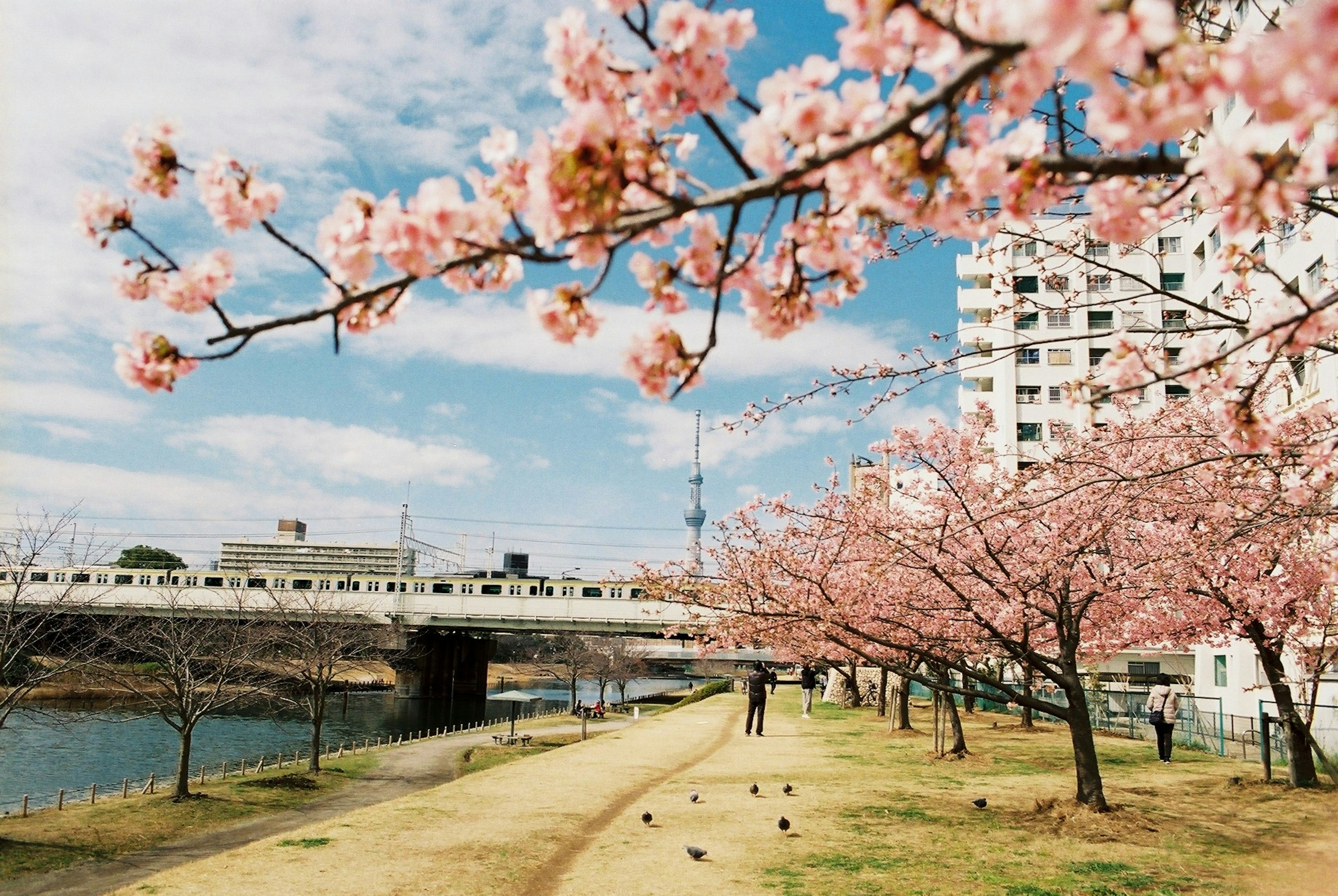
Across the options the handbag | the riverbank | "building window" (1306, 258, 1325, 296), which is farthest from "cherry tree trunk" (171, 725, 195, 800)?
"building window" (1306, 258, 1325, 296)

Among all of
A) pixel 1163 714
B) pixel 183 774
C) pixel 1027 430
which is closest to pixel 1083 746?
pixel 1163 714

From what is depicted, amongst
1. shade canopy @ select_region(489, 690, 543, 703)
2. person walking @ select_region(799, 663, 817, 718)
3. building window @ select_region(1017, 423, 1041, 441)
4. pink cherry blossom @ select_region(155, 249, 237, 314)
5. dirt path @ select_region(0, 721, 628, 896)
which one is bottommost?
shade canopy @ select_region(489, 690, 543, 703)

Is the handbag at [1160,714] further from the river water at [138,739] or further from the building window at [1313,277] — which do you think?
the river water at [138,739]

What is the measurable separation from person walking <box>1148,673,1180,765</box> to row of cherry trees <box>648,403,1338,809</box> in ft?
7.83

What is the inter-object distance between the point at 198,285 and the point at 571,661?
177ft

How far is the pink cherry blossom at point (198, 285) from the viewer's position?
3.56 meters

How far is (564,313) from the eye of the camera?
3357 millimetres

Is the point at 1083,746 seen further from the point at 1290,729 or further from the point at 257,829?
the point at 257,829

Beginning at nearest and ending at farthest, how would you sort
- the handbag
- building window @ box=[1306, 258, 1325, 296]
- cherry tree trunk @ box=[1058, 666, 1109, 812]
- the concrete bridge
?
cherry tree trunk @ box=[1058, 666, 1109, 812] < the handbag < building window @ box=[1306, 258, 1325, 296] < the concrete bridge

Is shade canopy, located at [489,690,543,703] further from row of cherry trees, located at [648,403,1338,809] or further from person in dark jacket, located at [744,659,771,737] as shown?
row of cherry trees, located at [648,403,1338,809]

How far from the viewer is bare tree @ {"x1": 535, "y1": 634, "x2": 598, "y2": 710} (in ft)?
181

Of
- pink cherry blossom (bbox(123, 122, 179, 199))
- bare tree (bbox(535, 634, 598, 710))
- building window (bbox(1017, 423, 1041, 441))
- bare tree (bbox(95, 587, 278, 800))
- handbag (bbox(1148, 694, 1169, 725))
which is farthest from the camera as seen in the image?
bare tree (bbox(535, 634, 598, 710))

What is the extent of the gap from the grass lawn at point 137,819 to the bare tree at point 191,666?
2.77 feet

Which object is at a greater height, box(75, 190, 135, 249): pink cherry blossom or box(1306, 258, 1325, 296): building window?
box(1306, 258, 1325, 296): building window
